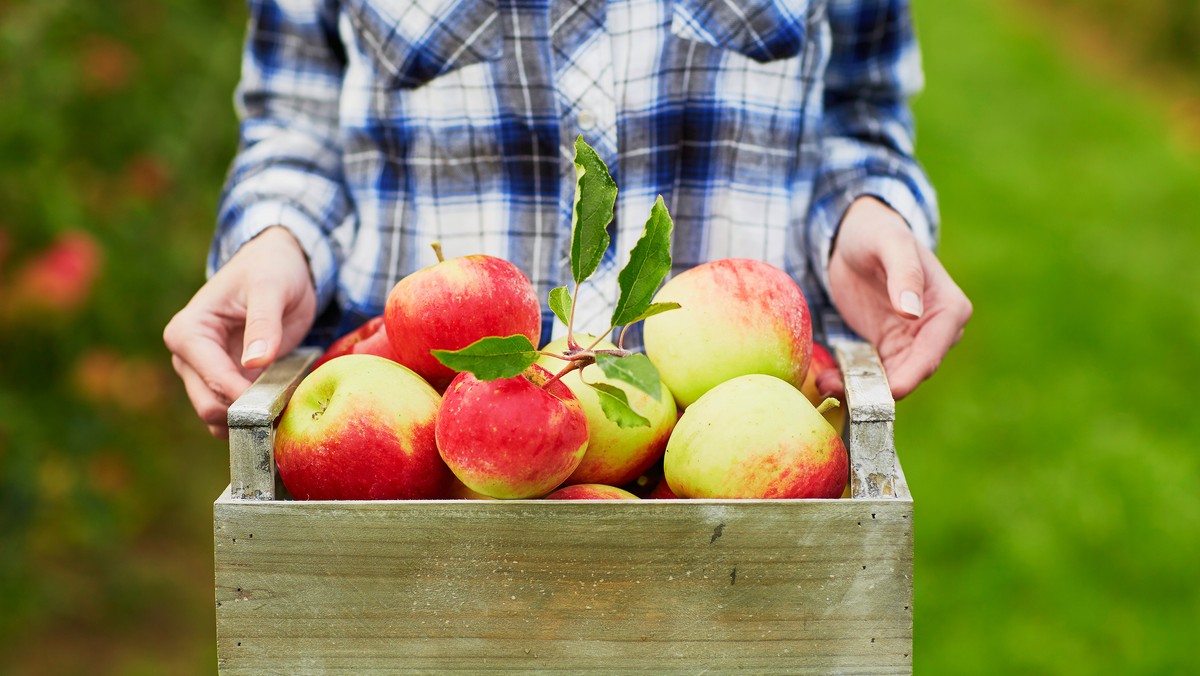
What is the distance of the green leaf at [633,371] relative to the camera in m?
0.90

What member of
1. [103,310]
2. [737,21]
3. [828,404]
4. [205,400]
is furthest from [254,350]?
[103,310]

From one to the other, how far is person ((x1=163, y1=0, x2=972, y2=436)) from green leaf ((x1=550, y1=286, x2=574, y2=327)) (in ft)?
1.14

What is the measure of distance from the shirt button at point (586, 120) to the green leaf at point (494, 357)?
47cm

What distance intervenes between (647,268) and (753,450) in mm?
175

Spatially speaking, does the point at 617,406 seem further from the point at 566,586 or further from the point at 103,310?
the point at 103,310

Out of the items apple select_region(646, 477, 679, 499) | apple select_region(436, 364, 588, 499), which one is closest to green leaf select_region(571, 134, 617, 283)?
apple select_region(436, 364, 588, 499)

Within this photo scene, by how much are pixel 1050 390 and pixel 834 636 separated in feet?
10.8

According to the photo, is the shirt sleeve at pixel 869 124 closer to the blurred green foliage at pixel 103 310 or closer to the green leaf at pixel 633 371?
the green leaf at pixel 633 371

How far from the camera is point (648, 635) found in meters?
0.93

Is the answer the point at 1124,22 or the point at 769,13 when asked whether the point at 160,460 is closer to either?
the point at 769,13

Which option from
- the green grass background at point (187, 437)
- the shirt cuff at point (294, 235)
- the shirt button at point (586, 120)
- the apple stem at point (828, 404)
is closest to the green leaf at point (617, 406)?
the apple stem at point (828, 404)

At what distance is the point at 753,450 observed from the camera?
100 centimetres

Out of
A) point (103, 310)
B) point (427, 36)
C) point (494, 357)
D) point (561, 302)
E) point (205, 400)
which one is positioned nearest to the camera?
point (494, 357)

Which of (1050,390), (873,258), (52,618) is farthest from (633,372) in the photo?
(1050,390)
